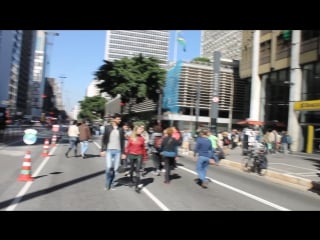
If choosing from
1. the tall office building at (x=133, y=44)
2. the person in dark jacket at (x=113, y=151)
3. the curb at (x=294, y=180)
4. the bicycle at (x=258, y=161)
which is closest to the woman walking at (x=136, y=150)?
the person in dark jacket at (x=113, y=151)

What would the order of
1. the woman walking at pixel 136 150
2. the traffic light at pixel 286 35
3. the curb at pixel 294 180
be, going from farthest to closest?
the traffic light at pixel 286 35
the curb at pixel 294 180
the woman walking at pixel 136 150

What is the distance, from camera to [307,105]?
3338 centimetres

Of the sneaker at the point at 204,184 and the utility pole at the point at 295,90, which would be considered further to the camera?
the utility pole at the point at 295,90

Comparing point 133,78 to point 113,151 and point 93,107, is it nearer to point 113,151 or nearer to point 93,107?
point 113,151

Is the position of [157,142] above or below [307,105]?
below

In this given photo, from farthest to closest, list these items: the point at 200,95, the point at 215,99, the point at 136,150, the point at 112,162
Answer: the point at 200,95 → the point at 215,99 → the point at 136,150 → the point at 112,162

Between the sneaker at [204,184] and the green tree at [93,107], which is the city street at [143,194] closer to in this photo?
the sneaker at [204,184]

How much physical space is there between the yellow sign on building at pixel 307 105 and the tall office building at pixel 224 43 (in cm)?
9527

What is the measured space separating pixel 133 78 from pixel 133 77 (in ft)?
0.33

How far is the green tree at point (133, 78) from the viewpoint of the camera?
1800 inches

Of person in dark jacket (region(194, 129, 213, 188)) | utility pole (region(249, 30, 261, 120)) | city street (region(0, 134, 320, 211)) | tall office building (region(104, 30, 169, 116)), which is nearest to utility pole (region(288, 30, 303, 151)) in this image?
utility pole (region(249, 30, 261, 120))

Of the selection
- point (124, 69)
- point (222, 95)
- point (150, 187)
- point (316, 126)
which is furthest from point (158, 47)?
point (150, 187)

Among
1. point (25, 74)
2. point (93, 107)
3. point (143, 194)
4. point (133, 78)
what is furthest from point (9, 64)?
point (143, 194)
